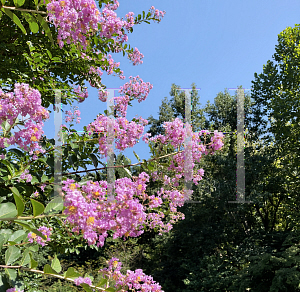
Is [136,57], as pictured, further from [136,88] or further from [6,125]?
[6,125]

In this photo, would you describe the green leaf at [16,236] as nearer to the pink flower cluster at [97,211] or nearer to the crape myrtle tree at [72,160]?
the crape myrtle tree at [72,160]

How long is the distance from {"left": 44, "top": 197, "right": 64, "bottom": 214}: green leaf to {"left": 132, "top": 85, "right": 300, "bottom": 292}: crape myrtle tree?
289 inches

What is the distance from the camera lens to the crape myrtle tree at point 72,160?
121 cm

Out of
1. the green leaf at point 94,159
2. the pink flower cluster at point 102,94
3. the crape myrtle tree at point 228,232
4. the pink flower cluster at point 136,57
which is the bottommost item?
the crape myrtle tree at point 228,232

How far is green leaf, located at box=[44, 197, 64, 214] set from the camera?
1064mm

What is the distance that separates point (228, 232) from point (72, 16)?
397 inches

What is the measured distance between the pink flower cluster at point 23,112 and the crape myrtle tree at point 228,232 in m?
7.26

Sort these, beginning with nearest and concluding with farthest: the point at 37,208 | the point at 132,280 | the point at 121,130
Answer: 1. the point at 37,208
2. the point at 132,280
3. the point at 121,130

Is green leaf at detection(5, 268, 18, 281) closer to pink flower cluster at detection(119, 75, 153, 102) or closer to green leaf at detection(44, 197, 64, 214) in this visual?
green leaf at detection(44, 197, 64, 214)

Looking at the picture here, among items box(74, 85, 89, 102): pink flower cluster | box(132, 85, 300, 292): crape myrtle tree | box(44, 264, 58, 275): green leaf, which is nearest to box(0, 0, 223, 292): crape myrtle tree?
box(44, 264, 58, 275): green leaf

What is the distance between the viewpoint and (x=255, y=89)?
35.3 ft

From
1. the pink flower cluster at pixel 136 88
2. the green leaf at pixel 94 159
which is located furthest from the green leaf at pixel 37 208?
the pink flower cluster at pixel 136 88

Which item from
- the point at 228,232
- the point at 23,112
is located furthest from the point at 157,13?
the point at 228,232

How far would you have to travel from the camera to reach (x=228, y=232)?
10.1 metres
